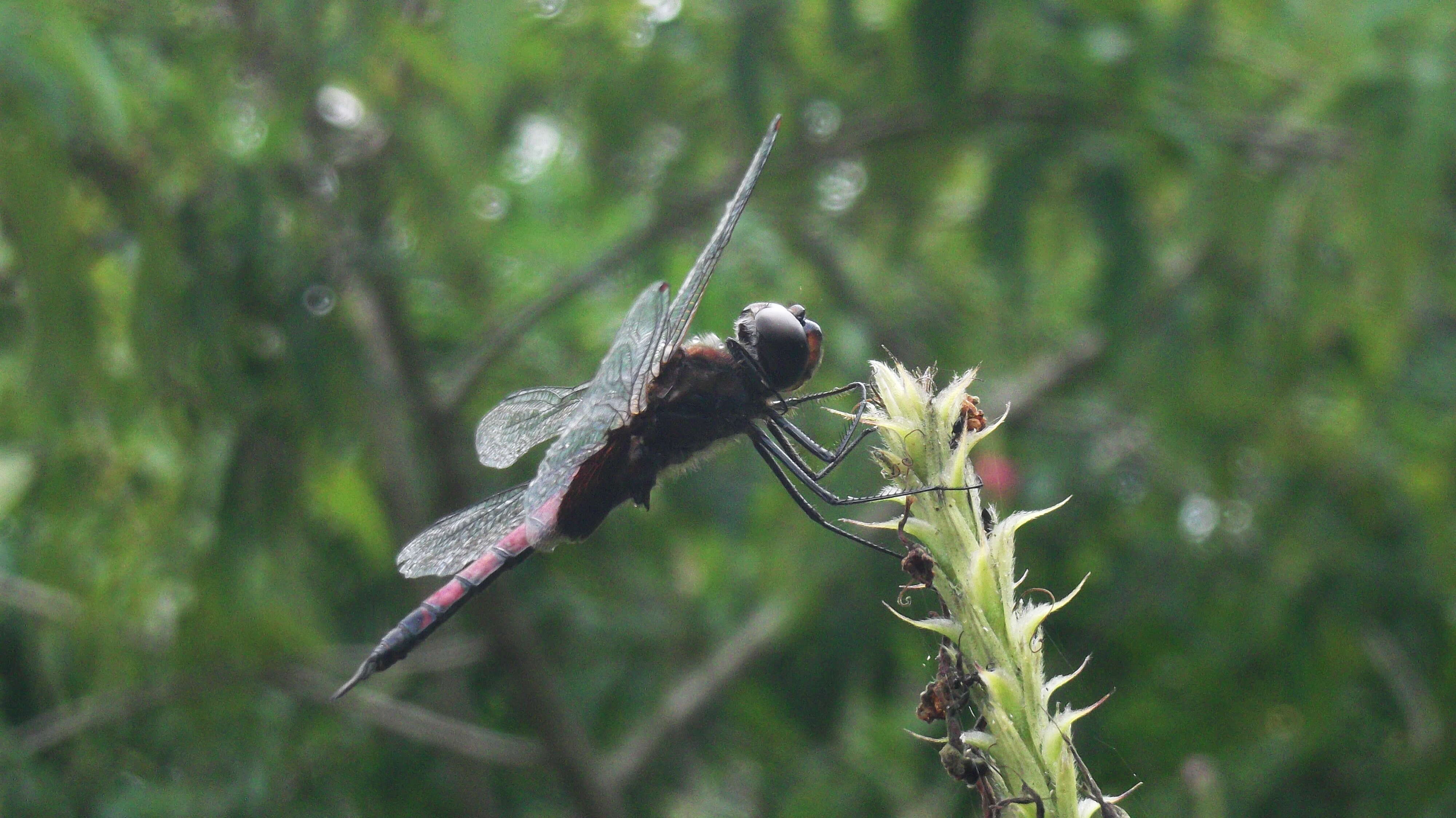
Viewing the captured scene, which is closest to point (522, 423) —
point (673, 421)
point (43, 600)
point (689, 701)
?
point (673, 421)

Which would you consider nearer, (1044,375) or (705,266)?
(705,266)

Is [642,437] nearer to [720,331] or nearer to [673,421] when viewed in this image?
[673,421]

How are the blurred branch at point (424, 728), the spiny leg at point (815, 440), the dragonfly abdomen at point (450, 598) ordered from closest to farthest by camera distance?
1. the dragonfly abdomen at point (450, 598)
2. the spiny leg at point (815, 440)
3. the blurred branch at point (424, 728)

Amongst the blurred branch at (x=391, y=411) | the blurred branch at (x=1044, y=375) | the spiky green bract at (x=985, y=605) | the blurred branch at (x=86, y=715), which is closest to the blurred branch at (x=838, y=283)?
the blurred branch at (x=1044, y=375)

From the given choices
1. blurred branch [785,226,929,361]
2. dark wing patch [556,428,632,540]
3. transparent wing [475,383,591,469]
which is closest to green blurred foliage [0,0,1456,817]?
blurred branch [785,226,929,361]

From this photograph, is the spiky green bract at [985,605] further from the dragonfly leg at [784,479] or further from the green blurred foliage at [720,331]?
the green blurred foliage at [720,331]

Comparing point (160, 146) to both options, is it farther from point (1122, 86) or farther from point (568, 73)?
point (1122, 86)

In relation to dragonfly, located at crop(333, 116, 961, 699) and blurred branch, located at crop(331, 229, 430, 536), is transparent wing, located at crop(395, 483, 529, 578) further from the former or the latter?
blurred branch, located at crop(331, 229, 430, 536)

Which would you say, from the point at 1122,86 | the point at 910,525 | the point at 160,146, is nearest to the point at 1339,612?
the point at 1122,86
